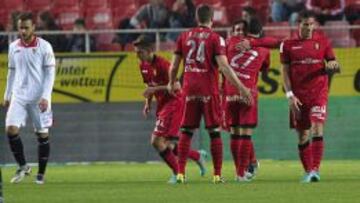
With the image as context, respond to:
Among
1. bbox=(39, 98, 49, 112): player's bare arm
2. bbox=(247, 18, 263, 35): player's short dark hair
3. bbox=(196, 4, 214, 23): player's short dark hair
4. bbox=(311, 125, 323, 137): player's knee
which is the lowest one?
bbox=(311, 125, 323, 137): player's knee

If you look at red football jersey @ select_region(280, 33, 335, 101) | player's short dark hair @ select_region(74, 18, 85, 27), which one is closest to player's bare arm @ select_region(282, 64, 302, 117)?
red football jersey @ select_region(280, 33, 335, 101)

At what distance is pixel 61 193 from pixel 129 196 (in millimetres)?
1153

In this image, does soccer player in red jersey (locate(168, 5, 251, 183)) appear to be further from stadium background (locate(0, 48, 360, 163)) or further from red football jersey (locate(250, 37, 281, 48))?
stadium background (locate(0, 48, 360, 163))

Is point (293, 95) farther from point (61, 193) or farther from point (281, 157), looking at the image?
point (281, 157)

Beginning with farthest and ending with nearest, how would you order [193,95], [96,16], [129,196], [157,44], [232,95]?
[96,16] → [157,44] → [232,95] → [193,95] → [129,196]

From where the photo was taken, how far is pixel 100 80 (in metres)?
26.1

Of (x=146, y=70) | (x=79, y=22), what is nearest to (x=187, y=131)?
(x=146, y=70)

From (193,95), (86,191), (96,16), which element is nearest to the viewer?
(86,191)

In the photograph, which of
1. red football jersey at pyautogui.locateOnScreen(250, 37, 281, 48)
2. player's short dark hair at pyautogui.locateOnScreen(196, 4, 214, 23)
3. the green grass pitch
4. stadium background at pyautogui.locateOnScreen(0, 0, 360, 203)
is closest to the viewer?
the green grass pitch

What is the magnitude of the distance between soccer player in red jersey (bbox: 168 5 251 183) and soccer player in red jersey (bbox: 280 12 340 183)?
3.65 feet

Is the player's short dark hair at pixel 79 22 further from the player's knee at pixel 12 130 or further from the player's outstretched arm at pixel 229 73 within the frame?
the player's outstretched arm at pixel 229 73

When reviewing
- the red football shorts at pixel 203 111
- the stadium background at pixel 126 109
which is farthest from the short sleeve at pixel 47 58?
the stadium background at pixel 126 109

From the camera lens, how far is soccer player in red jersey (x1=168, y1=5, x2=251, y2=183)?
54.6ft

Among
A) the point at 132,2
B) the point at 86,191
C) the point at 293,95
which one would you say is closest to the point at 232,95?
the point at 293,95
